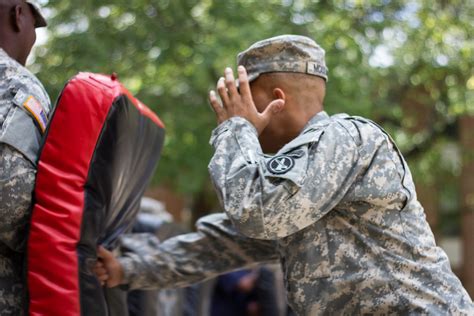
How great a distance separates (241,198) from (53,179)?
0.75 meters

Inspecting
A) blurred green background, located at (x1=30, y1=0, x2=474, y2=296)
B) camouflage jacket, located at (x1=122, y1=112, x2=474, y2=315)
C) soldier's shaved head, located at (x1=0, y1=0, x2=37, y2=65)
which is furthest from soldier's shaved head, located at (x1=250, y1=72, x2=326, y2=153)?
Result: blurred green background, located at (x1=30, y1=0, x2=474, y2=296)

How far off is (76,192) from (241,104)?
713mm

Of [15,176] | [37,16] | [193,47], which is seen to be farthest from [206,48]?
[15,176]

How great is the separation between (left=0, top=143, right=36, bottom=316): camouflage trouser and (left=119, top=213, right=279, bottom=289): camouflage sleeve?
0.64m

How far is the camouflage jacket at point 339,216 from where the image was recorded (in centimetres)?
293

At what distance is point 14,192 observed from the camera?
10.4 ft

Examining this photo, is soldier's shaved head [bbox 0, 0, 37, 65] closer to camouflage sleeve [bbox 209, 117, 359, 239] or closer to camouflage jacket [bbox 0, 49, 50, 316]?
camouflage jacket [bbox 0, 49, 50, 316]

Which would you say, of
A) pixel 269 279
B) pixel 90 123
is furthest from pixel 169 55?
pixel 90 123

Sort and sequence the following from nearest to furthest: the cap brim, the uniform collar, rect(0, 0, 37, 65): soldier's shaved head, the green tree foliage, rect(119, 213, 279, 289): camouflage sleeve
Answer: the uniform collar → rect(0, 0, 37, 65): soldier's shaved head → the cap brim → rect(119, 213, 279, 289): camouflage sleeve → the green tree foliage

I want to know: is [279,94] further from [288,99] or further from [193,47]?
[193,47]

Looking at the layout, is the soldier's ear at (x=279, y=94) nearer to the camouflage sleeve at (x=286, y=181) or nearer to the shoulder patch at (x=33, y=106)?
the camouflage sleeve at (x=286, y=181)

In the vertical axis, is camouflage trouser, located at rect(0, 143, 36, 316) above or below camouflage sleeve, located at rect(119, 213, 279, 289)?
above

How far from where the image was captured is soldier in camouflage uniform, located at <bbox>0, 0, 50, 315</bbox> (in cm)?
317

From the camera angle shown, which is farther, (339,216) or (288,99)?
(288,99)
